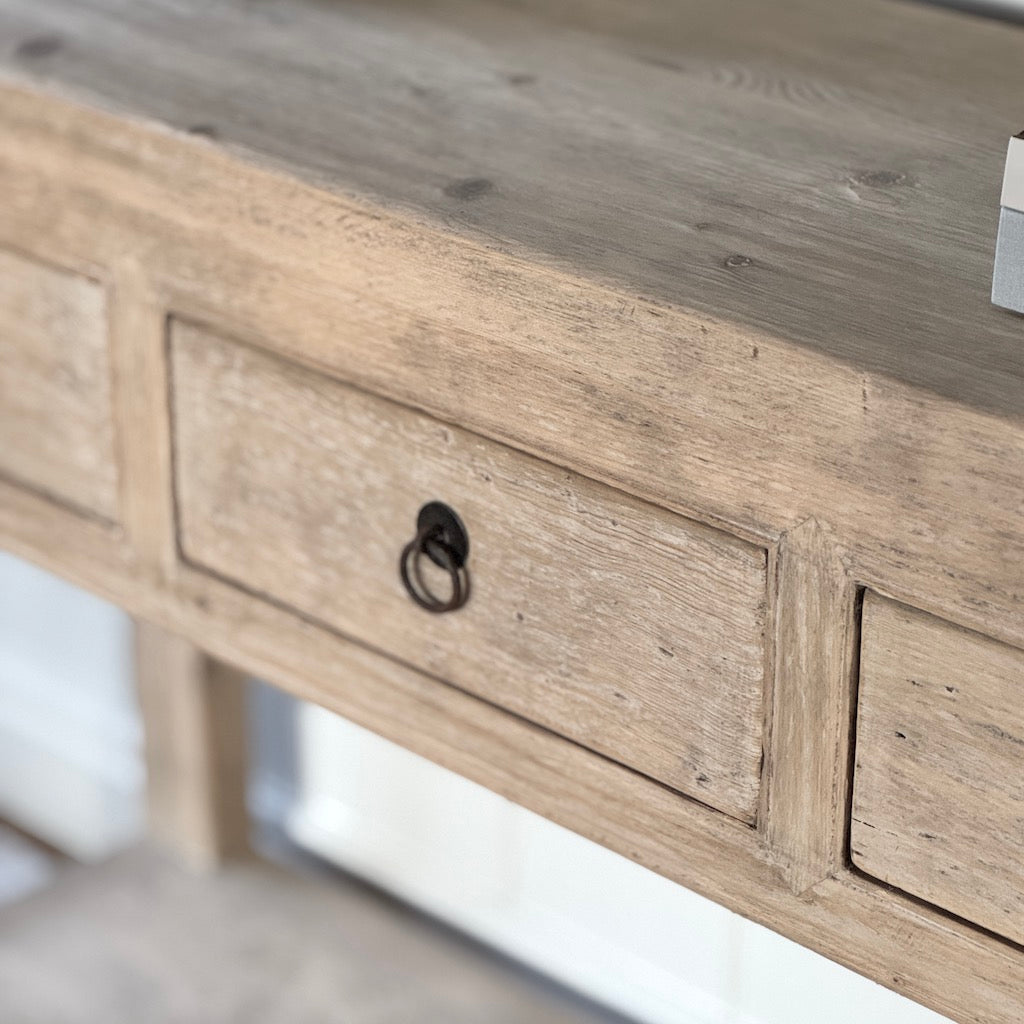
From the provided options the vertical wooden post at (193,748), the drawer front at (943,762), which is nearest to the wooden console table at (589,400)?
the drawer front at (943,762)

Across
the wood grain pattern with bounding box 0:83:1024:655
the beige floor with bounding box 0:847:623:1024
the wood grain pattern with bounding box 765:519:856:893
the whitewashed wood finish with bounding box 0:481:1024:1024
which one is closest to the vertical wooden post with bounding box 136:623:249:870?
the beige floor with bounding box 0:847:623:1024

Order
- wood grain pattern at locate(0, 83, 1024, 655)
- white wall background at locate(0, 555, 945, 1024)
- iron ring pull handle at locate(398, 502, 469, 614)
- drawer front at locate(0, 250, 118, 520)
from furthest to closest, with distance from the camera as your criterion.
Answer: white wall background at locate(0, 555, 945, 1024) < drawer front at locate(0, 250, 118, 520) < iron ring pull handle at locate(398, 502, 469, 614) < wood grain pattern at locate(0, 83, 1024, 655)

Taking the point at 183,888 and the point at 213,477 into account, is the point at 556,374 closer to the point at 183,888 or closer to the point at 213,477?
the point at 213,477

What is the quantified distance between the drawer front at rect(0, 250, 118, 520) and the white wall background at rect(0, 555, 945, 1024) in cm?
47

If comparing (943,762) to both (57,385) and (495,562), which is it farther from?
(57,385)

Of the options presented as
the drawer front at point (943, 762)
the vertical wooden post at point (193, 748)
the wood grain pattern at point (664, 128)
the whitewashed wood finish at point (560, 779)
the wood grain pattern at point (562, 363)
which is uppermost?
the wood grain pattern at point (664, 128)

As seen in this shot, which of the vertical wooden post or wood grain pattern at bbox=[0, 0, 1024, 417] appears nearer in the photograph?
wood grain pattern at bbox=[0, 0, 1024, 417]

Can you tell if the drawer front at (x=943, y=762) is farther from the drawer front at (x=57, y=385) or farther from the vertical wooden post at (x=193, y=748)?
the vertical wooden post at (x=193, y=748)

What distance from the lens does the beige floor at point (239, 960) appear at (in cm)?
109

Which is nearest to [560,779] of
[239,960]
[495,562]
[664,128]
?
[495,562]

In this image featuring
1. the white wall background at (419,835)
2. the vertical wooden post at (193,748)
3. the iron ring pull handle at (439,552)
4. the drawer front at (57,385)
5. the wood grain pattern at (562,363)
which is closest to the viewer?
the wood grain pattern at (562,363)

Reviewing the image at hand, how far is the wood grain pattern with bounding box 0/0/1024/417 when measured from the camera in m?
0.52

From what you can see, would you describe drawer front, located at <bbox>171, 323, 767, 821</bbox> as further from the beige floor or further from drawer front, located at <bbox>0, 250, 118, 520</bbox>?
the beige floor

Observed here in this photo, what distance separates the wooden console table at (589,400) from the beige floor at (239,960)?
44 centimetres
